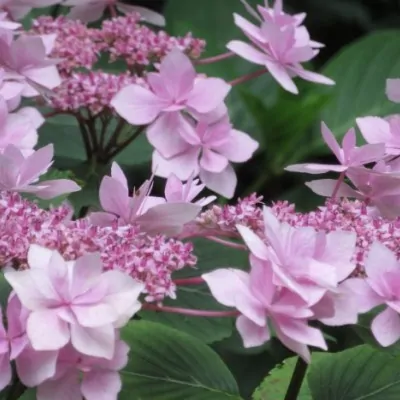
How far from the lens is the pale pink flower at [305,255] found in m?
0.42

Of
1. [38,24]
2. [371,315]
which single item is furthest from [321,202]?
[371,315]

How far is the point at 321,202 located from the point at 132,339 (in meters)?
0.55

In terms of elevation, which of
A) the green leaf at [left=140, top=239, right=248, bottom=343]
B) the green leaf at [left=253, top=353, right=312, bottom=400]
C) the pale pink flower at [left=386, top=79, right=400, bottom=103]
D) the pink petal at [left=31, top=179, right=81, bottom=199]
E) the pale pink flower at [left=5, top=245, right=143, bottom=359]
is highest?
the pale pink flower at [left=5, top=245, right=143, bottom=359]

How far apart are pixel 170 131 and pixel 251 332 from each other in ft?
0.88

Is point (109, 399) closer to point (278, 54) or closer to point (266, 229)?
point (266, 229)

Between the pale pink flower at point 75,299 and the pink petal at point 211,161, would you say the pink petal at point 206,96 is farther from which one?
the pale pink flower at point 75,299

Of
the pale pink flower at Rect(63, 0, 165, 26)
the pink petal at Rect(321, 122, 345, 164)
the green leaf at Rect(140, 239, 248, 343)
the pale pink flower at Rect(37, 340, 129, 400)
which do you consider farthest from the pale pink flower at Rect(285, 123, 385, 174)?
the pale pink flower at Rect(63, 0, 165, 26)

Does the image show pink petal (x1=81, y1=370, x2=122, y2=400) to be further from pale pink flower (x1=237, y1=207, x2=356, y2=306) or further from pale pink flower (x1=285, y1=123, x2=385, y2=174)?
pale pink flower (x1=285, y1=123, x2=385, y2=174)

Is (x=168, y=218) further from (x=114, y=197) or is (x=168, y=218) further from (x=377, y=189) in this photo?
(x=377, y=189)

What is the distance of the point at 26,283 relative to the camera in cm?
40

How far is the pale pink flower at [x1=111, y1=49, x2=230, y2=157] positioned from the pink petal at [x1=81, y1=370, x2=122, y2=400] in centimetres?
26

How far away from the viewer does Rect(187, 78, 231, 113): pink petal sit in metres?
0.65

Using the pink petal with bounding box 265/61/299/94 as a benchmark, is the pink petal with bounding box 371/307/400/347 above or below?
above

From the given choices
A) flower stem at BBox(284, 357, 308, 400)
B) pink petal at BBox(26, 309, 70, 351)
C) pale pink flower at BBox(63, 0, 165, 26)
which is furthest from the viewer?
pale pink flower at BBox(63, 0, 165, 26)
